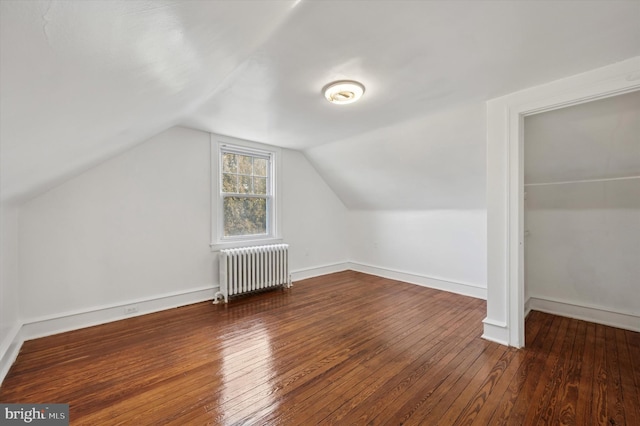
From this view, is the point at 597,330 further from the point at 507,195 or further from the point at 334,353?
the point at 334,353

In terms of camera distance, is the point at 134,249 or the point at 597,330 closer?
the point at 597,330

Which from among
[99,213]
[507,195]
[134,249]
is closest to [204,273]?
[134,249]

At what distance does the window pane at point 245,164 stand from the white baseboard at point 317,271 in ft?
6.28

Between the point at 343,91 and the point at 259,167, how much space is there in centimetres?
245

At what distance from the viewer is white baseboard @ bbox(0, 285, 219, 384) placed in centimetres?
223

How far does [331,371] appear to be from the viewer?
2.12 m

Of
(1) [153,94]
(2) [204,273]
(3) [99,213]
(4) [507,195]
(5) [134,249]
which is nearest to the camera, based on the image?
(1) [153,94]

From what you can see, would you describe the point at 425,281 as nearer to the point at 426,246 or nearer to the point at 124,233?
the point at 426,246

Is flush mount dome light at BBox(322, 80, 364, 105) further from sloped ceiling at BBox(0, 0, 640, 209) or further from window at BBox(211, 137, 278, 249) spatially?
window at BBox(211, 137, 278, 249)

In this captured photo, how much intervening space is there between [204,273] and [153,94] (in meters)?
2.79

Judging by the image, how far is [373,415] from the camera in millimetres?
1658
